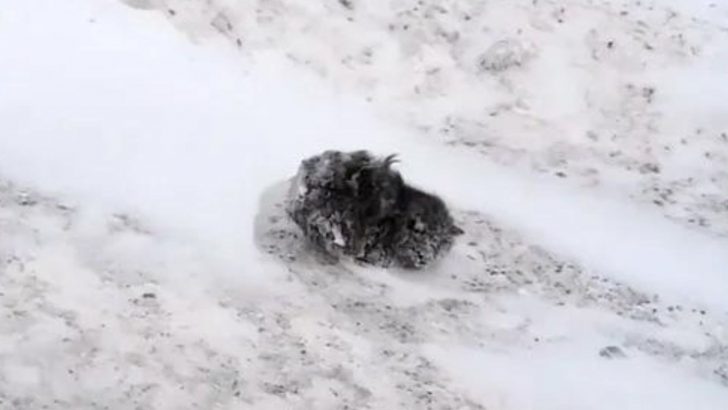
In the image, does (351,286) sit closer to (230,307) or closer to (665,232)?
(230,307)

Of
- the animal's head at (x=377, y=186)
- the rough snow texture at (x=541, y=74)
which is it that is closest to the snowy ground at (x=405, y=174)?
the rough snow texture at (x=541, y=74)

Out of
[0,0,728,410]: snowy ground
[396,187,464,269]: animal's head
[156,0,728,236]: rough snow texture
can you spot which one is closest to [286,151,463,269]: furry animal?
[396,187,464,269]: animal's head

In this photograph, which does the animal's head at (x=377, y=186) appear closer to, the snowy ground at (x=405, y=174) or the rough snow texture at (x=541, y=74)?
the snowy ground at (x=405, y=174)

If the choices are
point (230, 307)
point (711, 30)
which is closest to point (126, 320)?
point (230, 307)

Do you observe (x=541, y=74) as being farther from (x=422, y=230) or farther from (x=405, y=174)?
(x=422, y=230)

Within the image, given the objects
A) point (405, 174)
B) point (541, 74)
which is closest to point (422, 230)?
point (405, 174)

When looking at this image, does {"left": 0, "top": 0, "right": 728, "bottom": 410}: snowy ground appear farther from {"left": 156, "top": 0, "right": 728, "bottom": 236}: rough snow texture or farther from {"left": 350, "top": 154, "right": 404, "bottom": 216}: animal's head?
{"left": 350, "top": 154, "right": 404, "bottom": 216}: animal's head
